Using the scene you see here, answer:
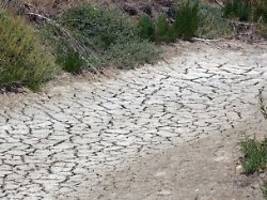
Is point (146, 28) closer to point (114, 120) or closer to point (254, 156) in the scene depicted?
point (114, 120)

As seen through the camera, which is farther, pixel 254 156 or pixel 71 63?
pixel 71 63

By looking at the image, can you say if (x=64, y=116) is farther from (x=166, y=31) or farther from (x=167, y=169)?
(x=166, y=31)

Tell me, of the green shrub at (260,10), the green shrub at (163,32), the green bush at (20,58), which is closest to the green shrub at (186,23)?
the green shrub at (163,32)

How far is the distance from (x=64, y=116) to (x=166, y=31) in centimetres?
402

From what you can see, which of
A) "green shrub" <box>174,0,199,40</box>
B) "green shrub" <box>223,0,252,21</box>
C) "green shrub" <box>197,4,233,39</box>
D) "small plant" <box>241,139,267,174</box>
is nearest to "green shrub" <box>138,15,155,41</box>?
"green shrub" <box>174,0,199,40</box>

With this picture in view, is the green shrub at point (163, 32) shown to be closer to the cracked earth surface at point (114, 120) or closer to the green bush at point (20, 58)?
the cracked earth surface at point (114, 120)

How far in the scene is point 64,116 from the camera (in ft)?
26.0

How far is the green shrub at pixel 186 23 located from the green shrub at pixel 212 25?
9.2 inches

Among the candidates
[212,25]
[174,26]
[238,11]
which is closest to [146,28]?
[174,26]

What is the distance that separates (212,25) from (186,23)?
2.71 feet

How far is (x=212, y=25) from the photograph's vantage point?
12.5 metres

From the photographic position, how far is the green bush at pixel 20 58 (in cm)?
854

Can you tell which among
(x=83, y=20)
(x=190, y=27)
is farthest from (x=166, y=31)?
(x=83, y=20)

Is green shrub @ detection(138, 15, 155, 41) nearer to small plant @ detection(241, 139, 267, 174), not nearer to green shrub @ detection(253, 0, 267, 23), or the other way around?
green shrub @ detection(253, 0, 267, 23)
